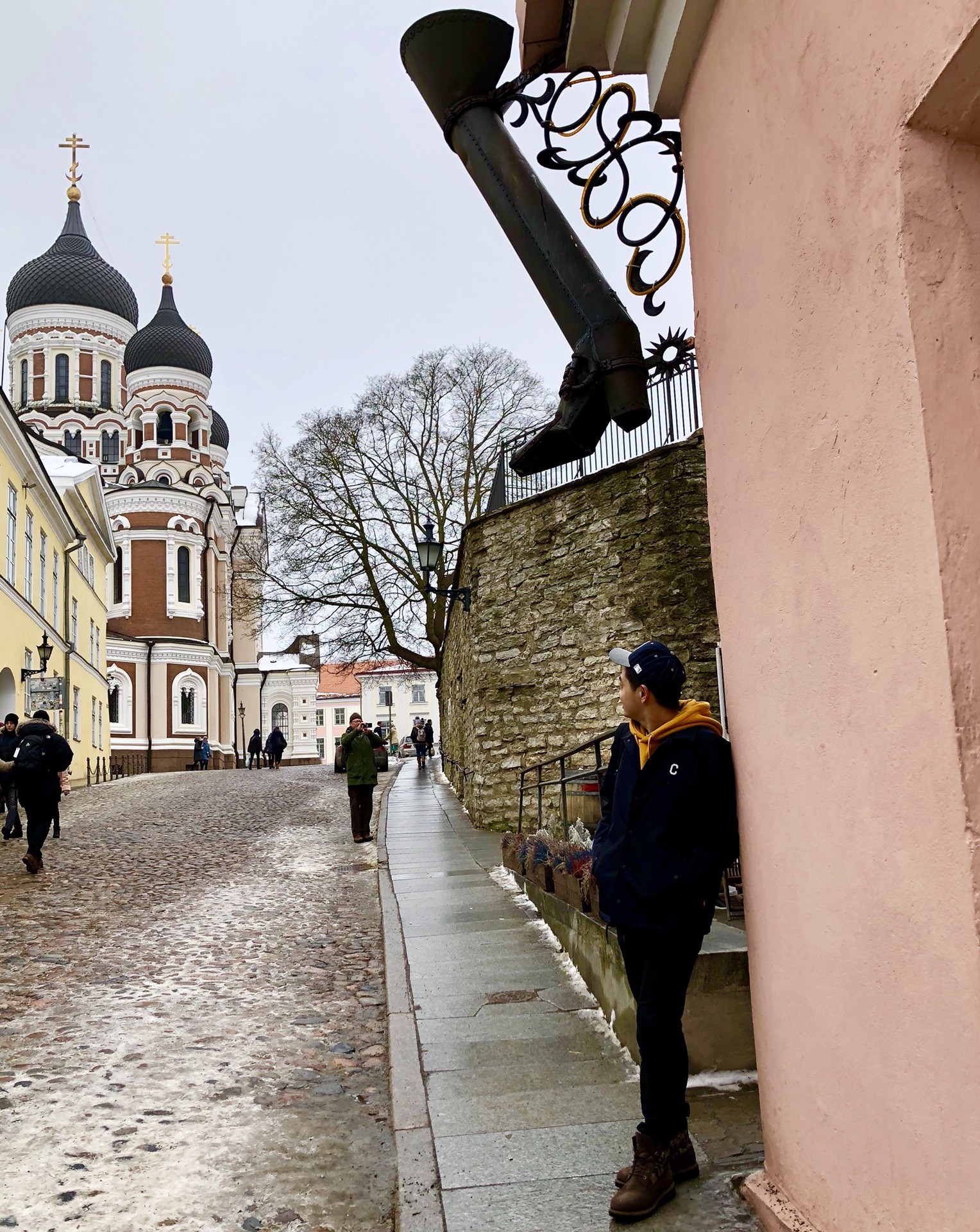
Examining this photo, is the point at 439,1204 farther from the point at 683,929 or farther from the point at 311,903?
the point at 311,903

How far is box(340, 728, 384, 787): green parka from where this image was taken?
1456cm

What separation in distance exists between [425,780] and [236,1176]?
86.5 feet

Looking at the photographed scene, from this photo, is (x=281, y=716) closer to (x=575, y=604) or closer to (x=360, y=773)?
(x=360, y=773)

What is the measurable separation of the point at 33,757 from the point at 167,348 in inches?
2068

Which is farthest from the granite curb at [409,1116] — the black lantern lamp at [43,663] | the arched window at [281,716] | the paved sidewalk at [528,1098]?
the arched window at [281,716]

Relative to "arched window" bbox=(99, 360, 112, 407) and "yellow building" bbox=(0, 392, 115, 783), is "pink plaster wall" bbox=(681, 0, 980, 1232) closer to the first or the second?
"yellow building" bbox=(0, 392, 115, 783)

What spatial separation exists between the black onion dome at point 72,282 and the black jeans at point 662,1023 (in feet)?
214

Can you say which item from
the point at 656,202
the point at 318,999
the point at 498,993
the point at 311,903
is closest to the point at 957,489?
the point at 656,202

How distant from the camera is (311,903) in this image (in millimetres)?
9953

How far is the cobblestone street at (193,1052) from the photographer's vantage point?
3.86 metres

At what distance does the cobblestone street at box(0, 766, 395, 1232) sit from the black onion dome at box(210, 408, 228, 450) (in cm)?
6101

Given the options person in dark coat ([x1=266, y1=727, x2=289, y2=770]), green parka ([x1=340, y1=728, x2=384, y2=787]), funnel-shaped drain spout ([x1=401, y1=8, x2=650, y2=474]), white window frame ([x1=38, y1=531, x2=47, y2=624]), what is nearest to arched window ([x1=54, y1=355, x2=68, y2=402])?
person in dark coat ([x1=266, y1=727, x2=289, y2=770])

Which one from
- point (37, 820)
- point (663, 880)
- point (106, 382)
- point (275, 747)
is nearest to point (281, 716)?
point (106, 382)

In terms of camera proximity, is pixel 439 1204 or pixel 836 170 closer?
pixel 836 170
